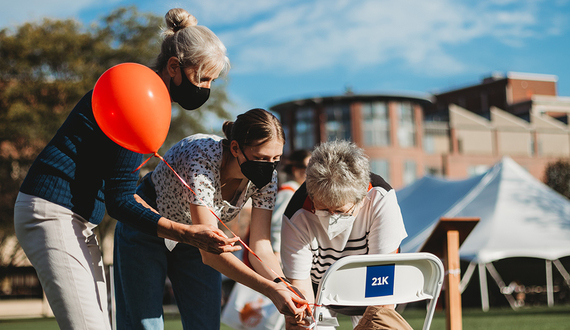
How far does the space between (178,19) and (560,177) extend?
113ft

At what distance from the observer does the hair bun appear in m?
2.50

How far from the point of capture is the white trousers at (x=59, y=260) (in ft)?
6.82

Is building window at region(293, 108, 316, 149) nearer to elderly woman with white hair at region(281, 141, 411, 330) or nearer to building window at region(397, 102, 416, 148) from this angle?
building window at region(397, 102, 416, 148)

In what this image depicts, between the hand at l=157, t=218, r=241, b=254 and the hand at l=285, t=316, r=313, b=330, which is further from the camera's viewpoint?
the hand at l=285, t=316, r=313, b=330

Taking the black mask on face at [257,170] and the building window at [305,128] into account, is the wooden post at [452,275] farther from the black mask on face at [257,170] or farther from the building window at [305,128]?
the building window at [305,128]

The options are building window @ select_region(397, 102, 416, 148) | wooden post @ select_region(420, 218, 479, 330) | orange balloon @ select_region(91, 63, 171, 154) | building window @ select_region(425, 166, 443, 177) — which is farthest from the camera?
building window @ select_region(425, 166, 443, 177)

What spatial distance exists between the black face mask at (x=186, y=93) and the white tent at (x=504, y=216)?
959 cm

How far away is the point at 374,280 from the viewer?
7.36 ft

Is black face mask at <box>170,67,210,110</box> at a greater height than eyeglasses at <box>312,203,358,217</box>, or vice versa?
black face mask at <box>170,67,210,110</box>

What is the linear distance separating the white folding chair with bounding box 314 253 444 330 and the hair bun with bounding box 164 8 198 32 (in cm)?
123

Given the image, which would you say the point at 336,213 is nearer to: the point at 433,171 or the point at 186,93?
the point at 186,93

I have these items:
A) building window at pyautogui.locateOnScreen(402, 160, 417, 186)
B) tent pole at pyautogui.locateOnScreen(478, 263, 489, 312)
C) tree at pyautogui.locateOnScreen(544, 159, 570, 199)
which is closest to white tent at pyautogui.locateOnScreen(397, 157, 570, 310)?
tent pole at pyautogui.locateOnScreen(478, 263, 489, 312)

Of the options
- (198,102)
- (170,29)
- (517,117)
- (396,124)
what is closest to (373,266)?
(198,102)

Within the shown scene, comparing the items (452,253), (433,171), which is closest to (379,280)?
(452,253)
